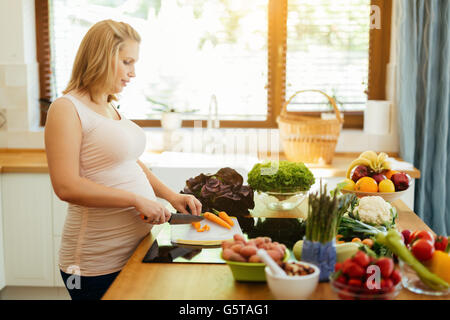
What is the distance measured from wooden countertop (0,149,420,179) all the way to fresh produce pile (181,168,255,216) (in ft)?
4.07

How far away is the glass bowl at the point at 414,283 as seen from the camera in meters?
1.24

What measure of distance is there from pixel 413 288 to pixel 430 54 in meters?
2.39

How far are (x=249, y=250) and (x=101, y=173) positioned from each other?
24.4 inches

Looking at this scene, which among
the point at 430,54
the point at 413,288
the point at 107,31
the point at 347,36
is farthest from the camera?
the point at 347,36

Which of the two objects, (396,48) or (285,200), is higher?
(396,48)

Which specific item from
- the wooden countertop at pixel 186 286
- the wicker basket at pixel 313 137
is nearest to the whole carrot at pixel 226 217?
the wooden countertop at pixel 186 286

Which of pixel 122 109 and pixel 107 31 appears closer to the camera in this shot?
pixel 107 31

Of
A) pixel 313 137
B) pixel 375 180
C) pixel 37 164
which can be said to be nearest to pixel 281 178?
pixel 375 180

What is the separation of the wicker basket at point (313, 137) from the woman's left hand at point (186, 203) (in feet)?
5.09

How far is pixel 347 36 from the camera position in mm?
3680

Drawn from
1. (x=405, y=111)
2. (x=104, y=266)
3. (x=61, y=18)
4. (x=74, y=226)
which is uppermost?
(x=61, y=18)

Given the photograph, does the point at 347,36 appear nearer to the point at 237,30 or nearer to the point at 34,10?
the point at 237,30

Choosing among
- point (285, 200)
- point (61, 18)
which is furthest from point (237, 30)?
point (285, 200)

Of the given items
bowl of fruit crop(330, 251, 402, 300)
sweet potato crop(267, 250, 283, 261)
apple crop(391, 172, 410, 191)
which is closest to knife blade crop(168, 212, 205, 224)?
sweet potato crop(267, 250, 283, 261)
